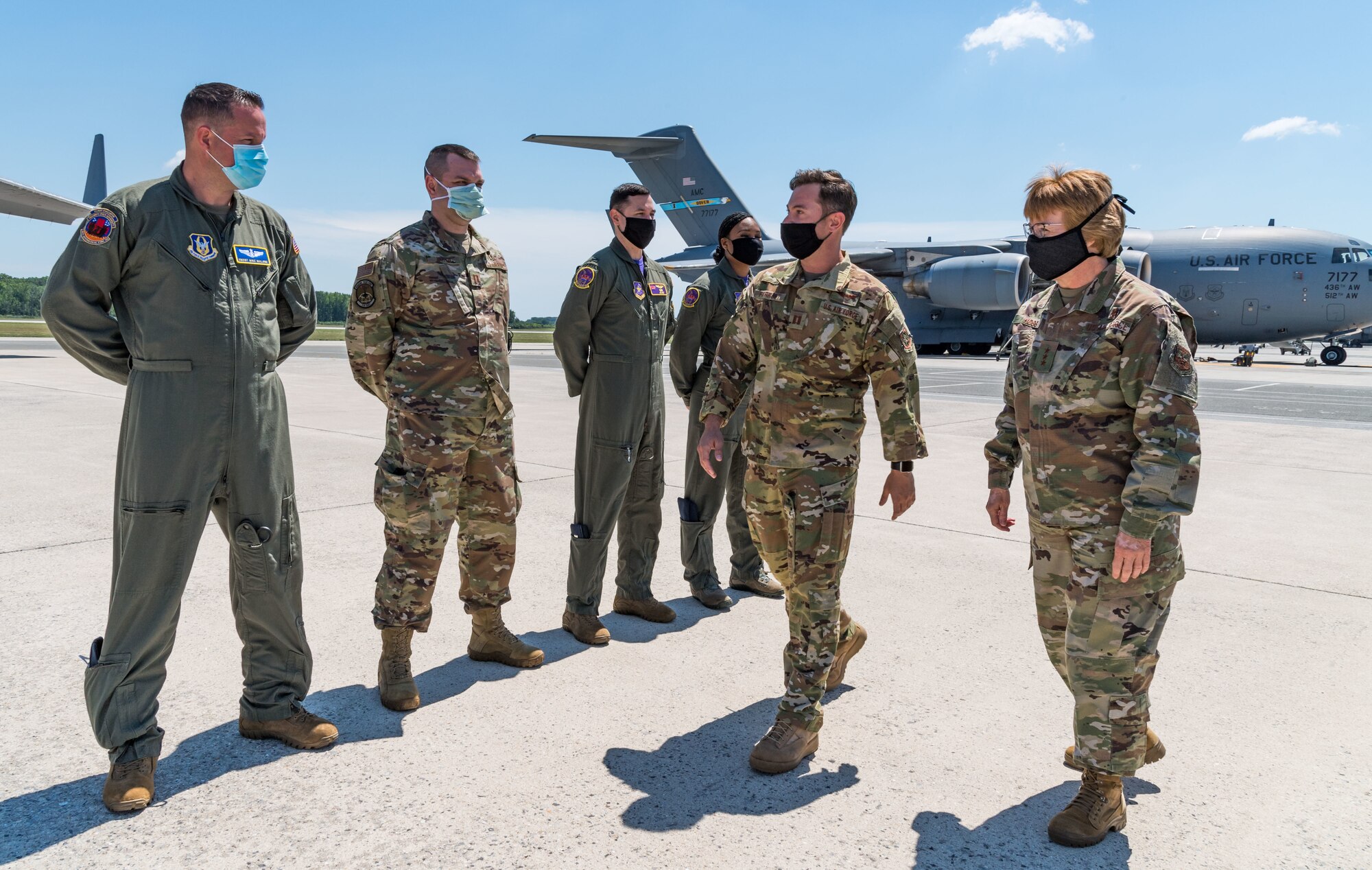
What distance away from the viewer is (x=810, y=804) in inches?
108

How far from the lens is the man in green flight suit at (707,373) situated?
15.4 feet

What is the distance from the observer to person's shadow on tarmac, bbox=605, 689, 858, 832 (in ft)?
8.86

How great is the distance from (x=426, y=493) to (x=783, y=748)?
160 centimetres

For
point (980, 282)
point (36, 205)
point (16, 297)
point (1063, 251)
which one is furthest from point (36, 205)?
point (16, 297)

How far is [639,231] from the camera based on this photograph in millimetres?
4309

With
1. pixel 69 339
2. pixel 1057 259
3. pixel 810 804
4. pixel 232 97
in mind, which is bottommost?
pixel 810 804

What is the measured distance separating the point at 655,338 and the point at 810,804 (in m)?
2.34

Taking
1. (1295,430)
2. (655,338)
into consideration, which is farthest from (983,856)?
(1295,430)

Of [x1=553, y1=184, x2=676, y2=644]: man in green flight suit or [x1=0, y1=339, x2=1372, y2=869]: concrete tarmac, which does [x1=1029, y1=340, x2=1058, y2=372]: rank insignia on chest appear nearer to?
[x1=0, y1=339, x2=1372, y2=869]: concrete tarmac

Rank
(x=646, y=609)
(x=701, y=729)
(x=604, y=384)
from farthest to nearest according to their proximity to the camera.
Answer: (x=646, y=609)
(x=604, y=384)
(x=701, y=729)

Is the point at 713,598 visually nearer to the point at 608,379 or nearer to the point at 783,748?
Result: the point at 608,379

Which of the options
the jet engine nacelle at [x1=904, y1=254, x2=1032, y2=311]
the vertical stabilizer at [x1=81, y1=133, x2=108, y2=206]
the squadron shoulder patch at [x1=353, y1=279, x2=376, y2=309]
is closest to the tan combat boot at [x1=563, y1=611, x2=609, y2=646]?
the squadron shoulder patch at [x1=353, y1=279, x2=376, y2=309]

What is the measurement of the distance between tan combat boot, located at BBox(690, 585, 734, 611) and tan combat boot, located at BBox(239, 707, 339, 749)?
79.4 inches

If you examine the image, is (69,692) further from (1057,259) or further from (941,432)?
(941,432)
